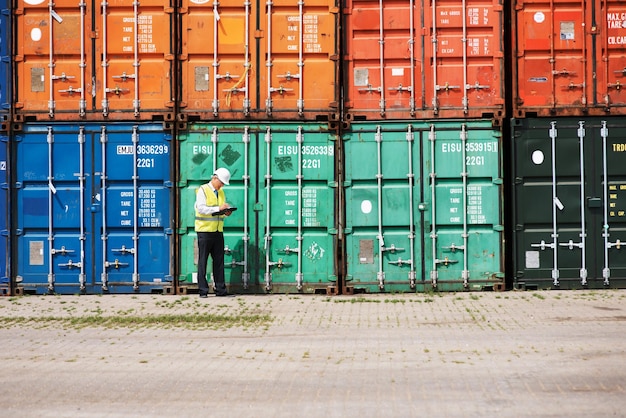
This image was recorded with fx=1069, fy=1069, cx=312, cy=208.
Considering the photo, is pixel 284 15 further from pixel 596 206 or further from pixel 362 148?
pixel 596 206

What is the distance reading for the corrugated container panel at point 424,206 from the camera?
1730 cm

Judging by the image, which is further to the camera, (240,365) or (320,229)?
(320,229)

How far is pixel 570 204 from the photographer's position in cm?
1728

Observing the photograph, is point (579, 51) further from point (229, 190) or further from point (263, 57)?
point (229, 190)

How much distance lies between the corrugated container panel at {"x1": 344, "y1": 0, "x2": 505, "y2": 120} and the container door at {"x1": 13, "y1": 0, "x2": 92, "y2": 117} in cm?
438

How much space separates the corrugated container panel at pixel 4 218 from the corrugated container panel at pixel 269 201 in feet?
9.42

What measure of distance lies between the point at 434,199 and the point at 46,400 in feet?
31.9

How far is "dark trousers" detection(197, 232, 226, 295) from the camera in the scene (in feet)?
55.8

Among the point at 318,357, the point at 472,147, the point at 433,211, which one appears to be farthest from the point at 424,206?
the point at 318,357

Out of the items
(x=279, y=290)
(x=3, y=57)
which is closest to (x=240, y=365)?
(x=279, y=290)

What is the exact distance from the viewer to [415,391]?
349 inches

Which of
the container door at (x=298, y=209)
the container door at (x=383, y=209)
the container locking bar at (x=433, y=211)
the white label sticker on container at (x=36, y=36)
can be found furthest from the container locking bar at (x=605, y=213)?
the white label sticker on container at (x=36, y=36)

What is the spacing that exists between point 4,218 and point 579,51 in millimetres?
9796

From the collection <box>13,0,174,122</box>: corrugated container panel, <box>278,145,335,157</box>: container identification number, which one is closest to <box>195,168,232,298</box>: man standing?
<box>278,145,335,157</box>: container identification number
